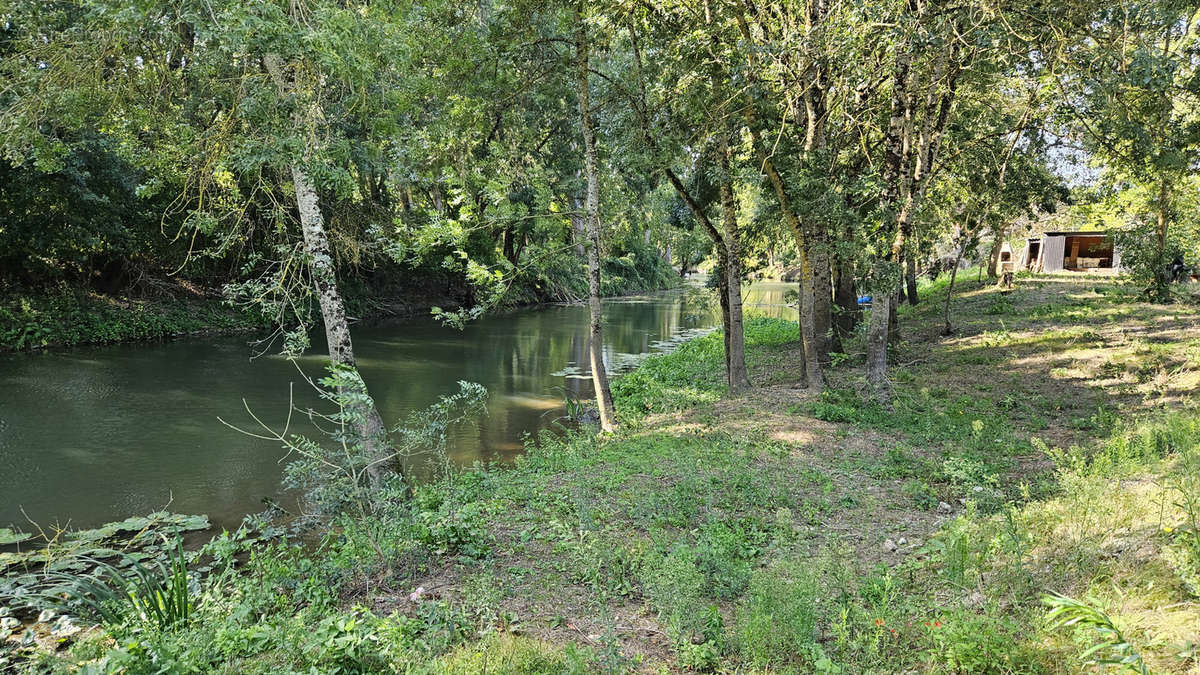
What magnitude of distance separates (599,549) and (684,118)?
824 centimetres

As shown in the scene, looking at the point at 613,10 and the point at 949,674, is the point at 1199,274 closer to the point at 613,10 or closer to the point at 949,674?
the point at 613,10

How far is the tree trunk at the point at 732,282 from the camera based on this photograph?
36.6ft

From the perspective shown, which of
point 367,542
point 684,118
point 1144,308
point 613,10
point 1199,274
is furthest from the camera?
point 1199,274

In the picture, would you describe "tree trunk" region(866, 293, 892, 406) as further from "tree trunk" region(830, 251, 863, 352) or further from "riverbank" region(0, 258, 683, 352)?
"riverbank" region(0, 258, 683, 352)

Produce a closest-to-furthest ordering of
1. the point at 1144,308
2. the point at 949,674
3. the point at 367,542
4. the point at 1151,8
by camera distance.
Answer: the point at 949,674
the point at 367,542
the point at 1151,8
the point at 1144,308

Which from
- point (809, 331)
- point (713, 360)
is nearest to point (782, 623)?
point (809, 331)

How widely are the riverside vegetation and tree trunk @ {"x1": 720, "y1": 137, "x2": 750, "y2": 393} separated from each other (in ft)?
6.72

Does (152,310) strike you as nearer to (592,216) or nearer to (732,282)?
(592,216)

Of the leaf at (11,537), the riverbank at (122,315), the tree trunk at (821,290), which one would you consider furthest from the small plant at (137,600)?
the riverbank at (122,315)

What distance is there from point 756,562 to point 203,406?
13.4 meters

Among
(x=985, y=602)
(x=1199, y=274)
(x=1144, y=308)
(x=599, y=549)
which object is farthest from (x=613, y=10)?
(x=1199, y=274)

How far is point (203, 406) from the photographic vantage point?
1396 centimetres

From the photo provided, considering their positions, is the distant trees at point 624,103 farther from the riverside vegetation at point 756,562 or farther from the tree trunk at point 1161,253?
the riverside vegetation at point 756,562

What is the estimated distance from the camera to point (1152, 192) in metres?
18.5
